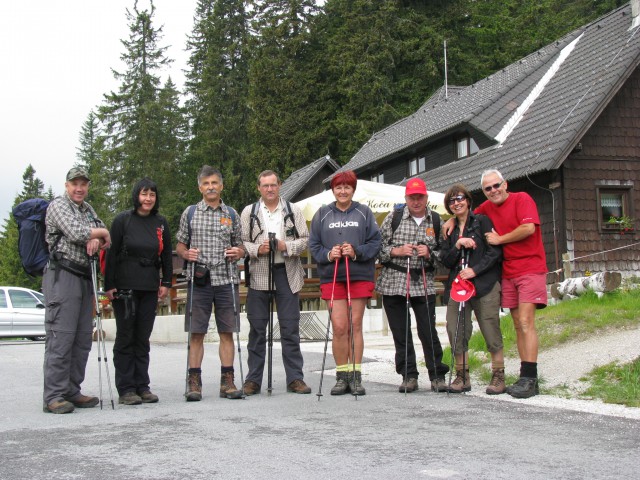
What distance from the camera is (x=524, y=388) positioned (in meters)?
6.32

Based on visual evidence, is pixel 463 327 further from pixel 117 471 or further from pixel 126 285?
pixel 117 471

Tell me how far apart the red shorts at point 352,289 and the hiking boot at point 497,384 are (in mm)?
1293

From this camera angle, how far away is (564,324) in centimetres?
891

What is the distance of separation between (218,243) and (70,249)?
1.29 meters

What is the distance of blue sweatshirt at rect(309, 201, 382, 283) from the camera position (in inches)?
276

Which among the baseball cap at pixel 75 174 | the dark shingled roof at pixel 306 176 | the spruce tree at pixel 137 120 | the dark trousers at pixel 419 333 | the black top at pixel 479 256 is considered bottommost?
the dark trousers at pixel 419 333

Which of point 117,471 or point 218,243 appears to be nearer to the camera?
point 117,471

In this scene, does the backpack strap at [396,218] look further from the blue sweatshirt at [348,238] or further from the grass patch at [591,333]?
the grass patch at [591,333]

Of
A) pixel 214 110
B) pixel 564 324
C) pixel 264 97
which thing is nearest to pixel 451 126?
pixel 564 324

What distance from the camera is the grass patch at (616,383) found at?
5.93 metres

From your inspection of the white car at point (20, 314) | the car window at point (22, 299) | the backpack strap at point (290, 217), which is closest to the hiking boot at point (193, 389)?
the backpack strap at point (290, 217)

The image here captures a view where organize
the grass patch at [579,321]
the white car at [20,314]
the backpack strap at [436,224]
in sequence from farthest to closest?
the white car at [20,314]
the grass patch at [579,321]
the backpack strap at [436,224]

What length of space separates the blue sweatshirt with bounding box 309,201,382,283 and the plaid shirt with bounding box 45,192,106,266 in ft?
6.54

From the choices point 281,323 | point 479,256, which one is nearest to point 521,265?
point 479,256
